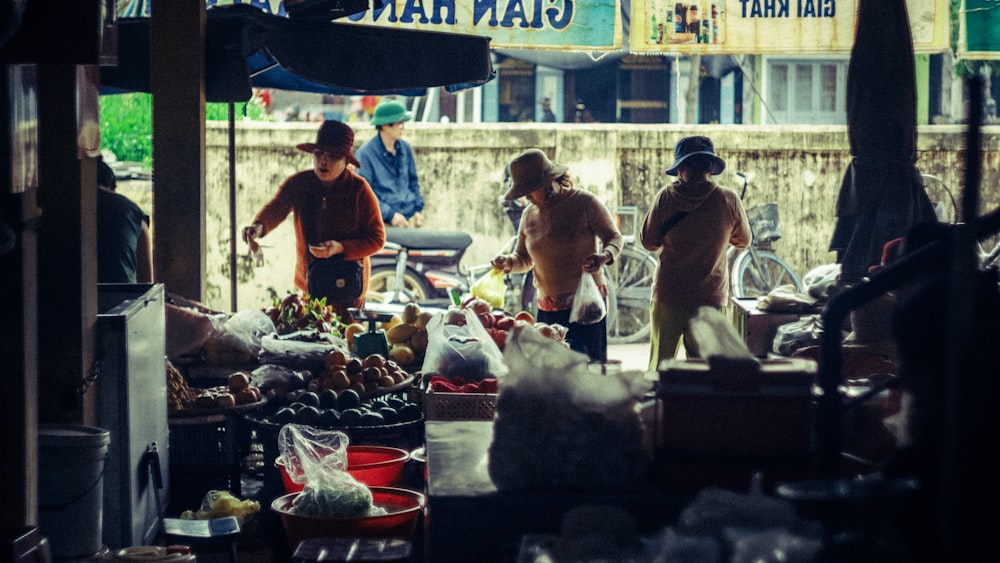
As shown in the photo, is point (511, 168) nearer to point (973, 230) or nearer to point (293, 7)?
point (293, 7)

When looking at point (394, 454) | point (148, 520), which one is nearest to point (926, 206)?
point (394, 454)

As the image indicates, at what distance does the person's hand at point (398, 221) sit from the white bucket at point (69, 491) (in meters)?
7.24

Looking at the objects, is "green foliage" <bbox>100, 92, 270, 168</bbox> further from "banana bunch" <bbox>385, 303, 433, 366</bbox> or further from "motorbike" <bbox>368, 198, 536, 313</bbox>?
"banana bunch" <bbox>385, 303, 433, 366</bbox>

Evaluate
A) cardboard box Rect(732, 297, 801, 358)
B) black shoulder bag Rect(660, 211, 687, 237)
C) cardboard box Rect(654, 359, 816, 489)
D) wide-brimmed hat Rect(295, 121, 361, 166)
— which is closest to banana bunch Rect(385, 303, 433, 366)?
wide-brimmed hat Rect(295, 121, 361, 166)

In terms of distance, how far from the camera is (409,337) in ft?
22.5

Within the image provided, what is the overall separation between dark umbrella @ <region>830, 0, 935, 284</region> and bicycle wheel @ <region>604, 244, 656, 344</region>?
16.1ft

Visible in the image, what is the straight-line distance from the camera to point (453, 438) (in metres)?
3.78

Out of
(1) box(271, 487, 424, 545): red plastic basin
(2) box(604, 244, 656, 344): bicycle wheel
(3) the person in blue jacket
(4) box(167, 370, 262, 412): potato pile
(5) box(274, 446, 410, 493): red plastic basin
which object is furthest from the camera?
(2) box(604, 244, 656, 344): bicycle wheel

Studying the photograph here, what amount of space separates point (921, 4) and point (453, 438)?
732cm

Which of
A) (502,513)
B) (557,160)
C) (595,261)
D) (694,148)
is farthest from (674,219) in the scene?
(557,160)

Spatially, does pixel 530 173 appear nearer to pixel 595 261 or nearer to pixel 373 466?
pixel 595 261

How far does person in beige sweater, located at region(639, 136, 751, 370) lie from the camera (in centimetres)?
702

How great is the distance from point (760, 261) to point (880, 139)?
191 inches

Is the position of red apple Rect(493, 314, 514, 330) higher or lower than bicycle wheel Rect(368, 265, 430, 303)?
lower
